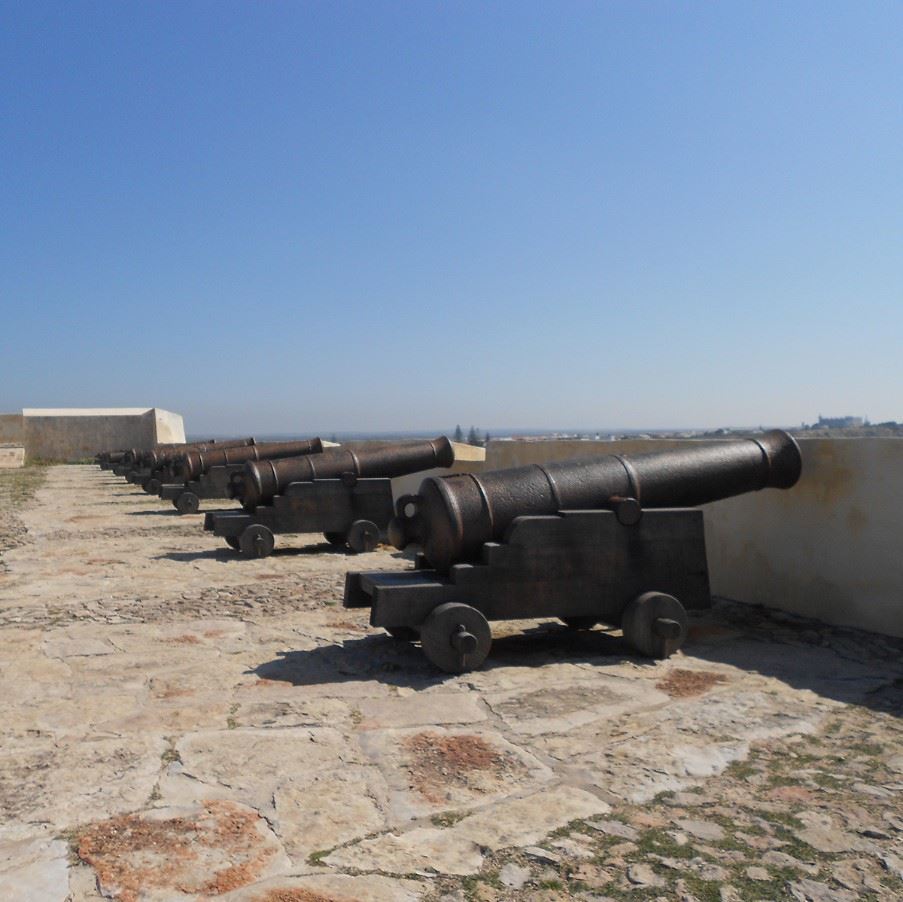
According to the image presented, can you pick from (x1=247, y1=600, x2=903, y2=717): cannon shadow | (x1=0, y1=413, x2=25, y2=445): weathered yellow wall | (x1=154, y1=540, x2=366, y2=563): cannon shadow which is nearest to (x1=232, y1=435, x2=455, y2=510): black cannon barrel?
(x1=154, y1=540, x2=366, y2=563): cannon shadow

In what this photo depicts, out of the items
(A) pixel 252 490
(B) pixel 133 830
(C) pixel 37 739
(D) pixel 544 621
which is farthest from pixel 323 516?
(B) pixel 133 830

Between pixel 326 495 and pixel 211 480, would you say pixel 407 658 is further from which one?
pixel 211 480

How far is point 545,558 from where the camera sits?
15.6 ft

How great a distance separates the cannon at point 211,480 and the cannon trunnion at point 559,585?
8.37 meters

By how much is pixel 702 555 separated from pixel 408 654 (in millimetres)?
1649

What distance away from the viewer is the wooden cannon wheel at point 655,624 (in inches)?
185

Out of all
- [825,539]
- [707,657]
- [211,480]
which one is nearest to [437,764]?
[707,657]

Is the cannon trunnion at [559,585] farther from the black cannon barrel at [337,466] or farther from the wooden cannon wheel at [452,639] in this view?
the black cannon barrel at [337,466]

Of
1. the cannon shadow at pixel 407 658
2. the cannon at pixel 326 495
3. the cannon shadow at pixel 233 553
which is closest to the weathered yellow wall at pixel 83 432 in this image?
the cannon at pixel 326 495

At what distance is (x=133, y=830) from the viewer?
2631 millimetres

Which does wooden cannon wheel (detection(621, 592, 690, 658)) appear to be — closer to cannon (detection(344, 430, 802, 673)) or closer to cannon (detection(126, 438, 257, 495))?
cannon (detection(344, 430, 802, 673))

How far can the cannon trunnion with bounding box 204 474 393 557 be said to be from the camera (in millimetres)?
8945

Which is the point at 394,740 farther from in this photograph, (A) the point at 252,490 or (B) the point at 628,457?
(A) the point at 252,490

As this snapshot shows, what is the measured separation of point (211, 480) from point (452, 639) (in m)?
10.4
